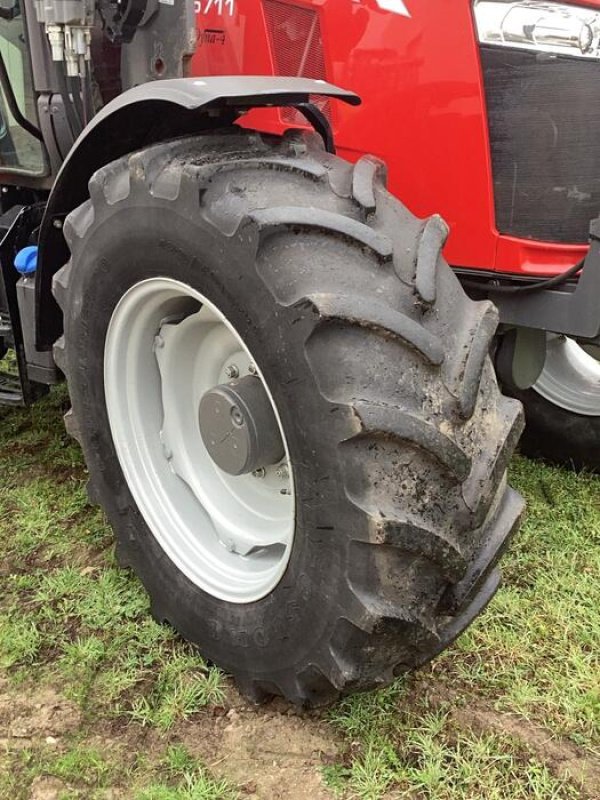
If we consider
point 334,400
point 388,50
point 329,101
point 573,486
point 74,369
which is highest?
point 388,50

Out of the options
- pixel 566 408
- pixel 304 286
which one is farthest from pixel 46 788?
pixel 566 408

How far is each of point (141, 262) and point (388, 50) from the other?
821 mm

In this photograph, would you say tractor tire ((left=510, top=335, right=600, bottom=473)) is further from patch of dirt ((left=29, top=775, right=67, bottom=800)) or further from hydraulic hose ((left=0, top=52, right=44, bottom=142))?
patch of dirt ((left=29, top=775, right=67, bottom=800))

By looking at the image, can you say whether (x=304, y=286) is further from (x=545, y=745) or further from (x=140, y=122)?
(x=545, y=745)

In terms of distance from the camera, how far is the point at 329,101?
2.28 metres

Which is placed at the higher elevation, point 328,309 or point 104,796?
point 328,309

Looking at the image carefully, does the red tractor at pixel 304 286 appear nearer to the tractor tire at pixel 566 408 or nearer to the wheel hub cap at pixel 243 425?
the wheel hub cap at pixel 243 425

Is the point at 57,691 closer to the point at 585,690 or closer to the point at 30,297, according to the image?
the point at 30,297

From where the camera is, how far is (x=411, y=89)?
2109 millimetres

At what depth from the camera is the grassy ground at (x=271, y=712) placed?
1.86m

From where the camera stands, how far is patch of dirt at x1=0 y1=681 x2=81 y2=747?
1.99 m

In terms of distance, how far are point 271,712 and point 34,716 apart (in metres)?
0.58

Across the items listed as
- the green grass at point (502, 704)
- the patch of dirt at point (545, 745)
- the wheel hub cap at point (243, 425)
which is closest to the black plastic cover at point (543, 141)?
the wheel hub cap at point (243, 425)

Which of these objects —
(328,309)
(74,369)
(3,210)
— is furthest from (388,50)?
(3,210)
